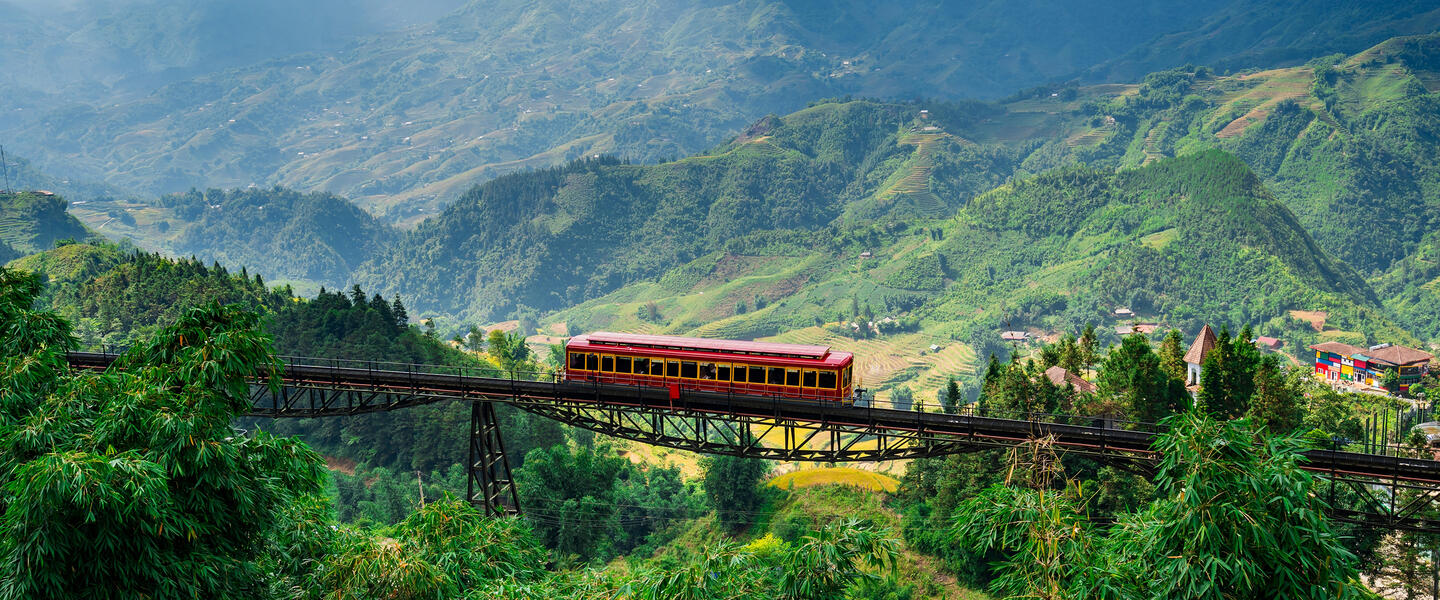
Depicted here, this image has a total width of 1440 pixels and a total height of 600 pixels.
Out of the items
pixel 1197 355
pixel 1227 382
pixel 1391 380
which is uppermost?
pixel 1197 355

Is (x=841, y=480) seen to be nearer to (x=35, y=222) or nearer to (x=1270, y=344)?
(x=1270, y=344)

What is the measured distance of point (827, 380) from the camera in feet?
127

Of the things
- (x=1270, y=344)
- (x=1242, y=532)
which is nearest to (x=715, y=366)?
(x=1242, y=532)

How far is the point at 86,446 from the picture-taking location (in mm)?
22422

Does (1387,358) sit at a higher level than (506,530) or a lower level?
higher

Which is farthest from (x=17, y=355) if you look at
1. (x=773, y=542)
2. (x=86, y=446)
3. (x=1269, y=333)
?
(x=1269, y=333)

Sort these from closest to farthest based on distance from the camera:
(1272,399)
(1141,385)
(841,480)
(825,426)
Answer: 1. (825,426)
2. (1272,399)
3. (1141,385)
4. (841,480)

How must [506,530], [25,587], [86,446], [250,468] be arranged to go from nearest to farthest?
1. [25,587]
2. [86,446]
3. [250,468]
4. [506,530]

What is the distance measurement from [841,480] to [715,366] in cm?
2320

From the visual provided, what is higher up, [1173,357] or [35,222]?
[35,222]

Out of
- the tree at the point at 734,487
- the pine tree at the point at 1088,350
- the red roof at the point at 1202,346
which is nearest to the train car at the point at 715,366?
the tree at the point at 734,487

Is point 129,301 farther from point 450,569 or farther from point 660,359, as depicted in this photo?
point 450,569

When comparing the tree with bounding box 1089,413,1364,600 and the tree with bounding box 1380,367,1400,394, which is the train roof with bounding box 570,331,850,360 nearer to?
the tree with bounding box 1089,413,1364,600

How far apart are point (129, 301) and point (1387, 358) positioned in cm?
11641
